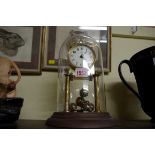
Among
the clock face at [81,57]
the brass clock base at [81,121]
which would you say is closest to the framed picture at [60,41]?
the clock face at [81,57]

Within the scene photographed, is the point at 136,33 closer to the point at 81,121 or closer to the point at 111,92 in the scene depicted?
the point at 111,92

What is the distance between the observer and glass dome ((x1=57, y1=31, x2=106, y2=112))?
0.66 meters

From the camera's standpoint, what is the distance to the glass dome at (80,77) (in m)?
0.66

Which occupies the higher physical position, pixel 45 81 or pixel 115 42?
pixel 115 42

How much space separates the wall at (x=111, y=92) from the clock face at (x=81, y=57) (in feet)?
0.66

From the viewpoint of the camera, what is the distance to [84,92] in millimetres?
680

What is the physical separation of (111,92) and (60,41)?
0.28 m

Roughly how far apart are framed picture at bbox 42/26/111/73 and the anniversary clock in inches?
2.3

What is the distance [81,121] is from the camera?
56cm

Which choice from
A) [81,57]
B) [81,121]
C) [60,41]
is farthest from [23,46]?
[81,121]
